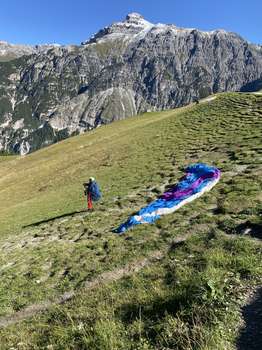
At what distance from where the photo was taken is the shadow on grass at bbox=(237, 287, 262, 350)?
816 centimetres

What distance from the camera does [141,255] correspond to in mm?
15727

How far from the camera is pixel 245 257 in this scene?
1212 centimetres

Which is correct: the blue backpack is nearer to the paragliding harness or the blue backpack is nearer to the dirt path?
the paragliding harness

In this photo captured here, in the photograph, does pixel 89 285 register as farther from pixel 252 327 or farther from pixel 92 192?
pixel 92 192

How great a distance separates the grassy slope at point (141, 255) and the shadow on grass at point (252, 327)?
0.85ft

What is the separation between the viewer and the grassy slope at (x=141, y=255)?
9.34m

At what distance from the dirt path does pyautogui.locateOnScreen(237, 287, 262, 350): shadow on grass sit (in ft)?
17.8

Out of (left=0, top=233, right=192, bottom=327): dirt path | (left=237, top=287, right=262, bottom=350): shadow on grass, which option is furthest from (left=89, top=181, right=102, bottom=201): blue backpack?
(left=237, top=287, right=262, bottom=350): shadow on grass

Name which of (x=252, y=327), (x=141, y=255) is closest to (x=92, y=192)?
(x=141, y=255)

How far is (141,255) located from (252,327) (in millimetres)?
7365

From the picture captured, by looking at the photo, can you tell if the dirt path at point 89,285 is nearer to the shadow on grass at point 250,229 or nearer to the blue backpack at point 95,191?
the shadow on grass at point 250,229

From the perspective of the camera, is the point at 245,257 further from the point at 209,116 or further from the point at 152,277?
the point at 209,116

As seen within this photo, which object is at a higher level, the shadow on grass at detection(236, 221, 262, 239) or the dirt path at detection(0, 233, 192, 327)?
the shadow on grass at detection(236, 221, 262, 239)

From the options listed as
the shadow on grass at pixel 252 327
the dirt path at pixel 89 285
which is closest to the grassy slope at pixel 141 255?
the shadow on grass at pixel 252 327
